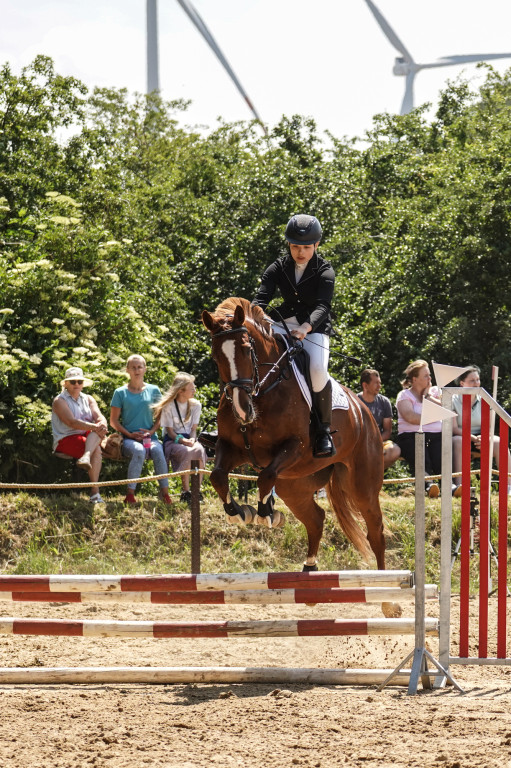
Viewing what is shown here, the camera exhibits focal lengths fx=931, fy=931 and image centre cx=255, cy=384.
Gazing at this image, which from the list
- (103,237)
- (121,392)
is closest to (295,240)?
(121,392)

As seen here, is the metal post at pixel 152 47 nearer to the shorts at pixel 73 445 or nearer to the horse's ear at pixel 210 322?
the shorts at pixel 73 445

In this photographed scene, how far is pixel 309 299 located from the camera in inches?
265

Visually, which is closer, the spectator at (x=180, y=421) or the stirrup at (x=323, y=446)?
the stirrup at (x=323, y=446)

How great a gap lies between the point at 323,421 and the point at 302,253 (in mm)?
1207

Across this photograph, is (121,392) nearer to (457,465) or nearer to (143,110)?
(457,465)

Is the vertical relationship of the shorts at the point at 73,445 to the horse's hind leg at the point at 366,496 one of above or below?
above

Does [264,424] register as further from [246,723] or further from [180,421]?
[180,421]

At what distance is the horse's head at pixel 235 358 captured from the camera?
5809 mm

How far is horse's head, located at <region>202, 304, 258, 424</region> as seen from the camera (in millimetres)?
5809

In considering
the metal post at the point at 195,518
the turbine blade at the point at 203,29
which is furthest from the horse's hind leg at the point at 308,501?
the turbine blade at the point at 203,29

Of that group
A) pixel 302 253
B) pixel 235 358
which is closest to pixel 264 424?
Answer: pixel 235 358

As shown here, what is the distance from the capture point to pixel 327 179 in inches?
797

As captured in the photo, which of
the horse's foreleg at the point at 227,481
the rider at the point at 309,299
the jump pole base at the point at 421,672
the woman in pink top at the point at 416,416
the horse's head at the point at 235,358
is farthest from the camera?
the woman in pink top at the point at 416,416

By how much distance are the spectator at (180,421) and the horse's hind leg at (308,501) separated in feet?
10.5
